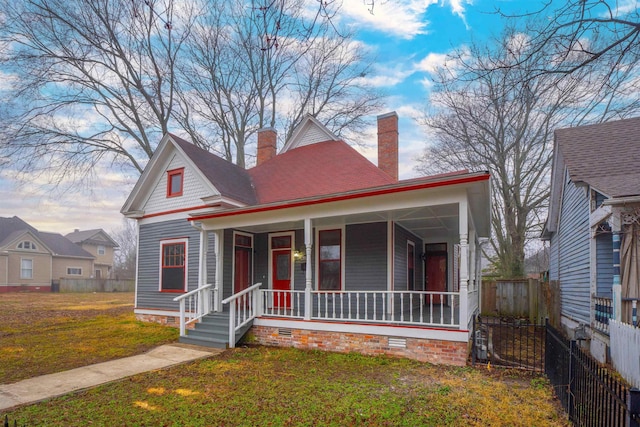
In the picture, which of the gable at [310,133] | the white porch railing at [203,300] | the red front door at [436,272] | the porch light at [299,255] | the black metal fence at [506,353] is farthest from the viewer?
the gable at [310,133]

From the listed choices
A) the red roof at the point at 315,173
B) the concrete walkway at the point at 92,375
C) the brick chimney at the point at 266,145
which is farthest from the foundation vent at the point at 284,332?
the brick chimney at the point at 266,145

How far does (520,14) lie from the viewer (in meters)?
4.02

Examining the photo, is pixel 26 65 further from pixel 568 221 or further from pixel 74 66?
pixel 568 221

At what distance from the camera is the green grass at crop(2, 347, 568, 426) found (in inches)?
180

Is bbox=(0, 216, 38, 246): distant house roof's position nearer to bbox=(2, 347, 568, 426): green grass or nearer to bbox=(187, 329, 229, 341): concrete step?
bbox=(187, 329, 229, 341): concrete step

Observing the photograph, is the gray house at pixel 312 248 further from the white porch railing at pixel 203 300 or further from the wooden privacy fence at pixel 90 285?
the wooden privacy fence at pixel 90 285

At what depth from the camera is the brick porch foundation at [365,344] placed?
7.04 m

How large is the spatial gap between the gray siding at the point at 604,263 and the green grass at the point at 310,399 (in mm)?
3660

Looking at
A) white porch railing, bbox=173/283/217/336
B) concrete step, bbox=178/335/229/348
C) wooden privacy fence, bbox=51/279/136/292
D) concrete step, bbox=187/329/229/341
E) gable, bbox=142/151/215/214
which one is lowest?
wooden privacy fence, bbox=51/279/136/292

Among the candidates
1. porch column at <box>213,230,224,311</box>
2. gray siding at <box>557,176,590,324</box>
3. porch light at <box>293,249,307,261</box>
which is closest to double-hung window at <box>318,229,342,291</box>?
porch light at <box>293,249,307,261</box>

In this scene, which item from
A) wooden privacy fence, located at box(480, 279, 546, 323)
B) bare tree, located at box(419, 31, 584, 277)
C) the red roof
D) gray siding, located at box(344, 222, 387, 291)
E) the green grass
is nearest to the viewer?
the green grass

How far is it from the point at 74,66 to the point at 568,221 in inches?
823

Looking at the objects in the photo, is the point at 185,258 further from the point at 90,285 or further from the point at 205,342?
the point at 90,285

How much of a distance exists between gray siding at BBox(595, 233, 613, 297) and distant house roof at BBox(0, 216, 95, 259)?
39.8 meters
